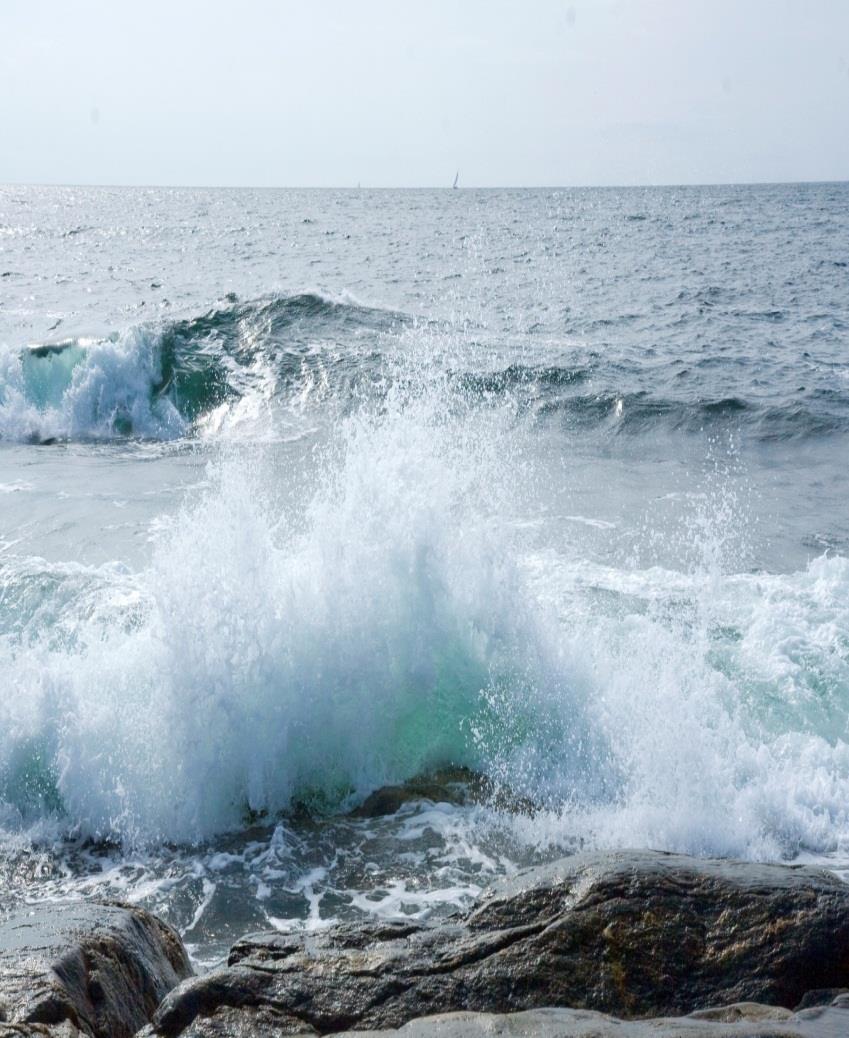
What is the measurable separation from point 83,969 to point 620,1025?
165 centimetres

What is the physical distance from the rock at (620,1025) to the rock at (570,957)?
0.19 m

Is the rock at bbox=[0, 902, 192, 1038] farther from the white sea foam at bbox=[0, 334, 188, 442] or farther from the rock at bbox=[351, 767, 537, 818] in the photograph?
the white sea foam at bbox=[0, 334, 188, 442]

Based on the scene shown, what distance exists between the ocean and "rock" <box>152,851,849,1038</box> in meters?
1.88

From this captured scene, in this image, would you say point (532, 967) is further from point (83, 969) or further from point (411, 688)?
point (411, 688)

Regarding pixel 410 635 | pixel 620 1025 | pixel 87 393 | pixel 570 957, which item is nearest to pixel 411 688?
pixel 410 635

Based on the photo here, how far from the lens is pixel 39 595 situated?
25.8ft

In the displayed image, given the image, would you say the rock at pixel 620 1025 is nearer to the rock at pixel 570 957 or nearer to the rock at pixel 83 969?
the rock at pixel 570 957

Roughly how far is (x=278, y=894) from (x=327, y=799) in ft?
3.40

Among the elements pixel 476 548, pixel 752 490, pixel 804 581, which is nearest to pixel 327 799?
pixel 476 548

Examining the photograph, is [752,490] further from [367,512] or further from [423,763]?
[423,763]

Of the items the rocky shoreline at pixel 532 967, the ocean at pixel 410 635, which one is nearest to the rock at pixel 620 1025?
the rocky shoreline at pixel 532 967

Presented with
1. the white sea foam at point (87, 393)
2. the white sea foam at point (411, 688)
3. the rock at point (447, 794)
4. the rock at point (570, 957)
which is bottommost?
the rock at point (447, 794)

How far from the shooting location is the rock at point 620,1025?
2215 millimetres

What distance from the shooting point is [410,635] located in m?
6.86
